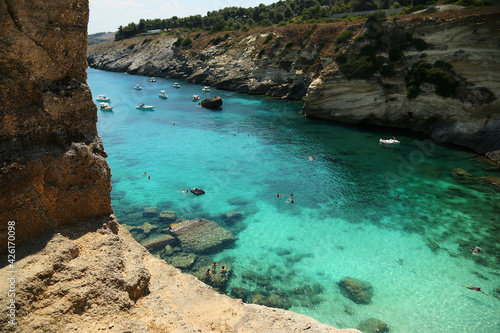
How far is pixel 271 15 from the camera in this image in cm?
12512

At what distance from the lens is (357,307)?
53.5 feet

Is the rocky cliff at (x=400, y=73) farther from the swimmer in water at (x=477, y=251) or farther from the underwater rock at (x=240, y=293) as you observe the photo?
the underwater rock at (x=240, y=293)

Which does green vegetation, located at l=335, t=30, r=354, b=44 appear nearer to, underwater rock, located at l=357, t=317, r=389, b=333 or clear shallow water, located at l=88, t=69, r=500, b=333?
clear shallow water, located at l=88, t=69, r=500, b=333

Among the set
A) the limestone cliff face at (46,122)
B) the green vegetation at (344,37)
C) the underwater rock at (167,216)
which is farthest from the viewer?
the green vegetation at (344,37)

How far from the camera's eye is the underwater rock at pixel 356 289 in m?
16.8

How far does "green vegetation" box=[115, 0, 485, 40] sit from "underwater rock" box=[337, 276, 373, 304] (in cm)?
5087

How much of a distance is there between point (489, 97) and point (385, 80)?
44.0ft

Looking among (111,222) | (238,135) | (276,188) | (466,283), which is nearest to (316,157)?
(276,188)

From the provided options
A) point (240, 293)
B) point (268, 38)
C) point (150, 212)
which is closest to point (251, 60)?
point (268, 38)

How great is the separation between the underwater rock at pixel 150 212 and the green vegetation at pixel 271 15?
55.4 metres

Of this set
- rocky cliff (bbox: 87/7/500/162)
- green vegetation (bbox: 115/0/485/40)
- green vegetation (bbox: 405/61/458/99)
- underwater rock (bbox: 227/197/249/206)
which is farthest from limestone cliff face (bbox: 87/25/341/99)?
underwater rock (bbox: 227/197/249/206)

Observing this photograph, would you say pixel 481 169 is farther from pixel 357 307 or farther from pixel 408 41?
pixel 357 307

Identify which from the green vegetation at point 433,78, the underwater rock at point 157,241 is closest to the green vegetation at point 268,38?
the green vegetation at point 433,78

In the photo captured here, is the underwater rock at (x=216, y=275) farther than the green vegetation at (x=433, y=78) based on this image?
No
